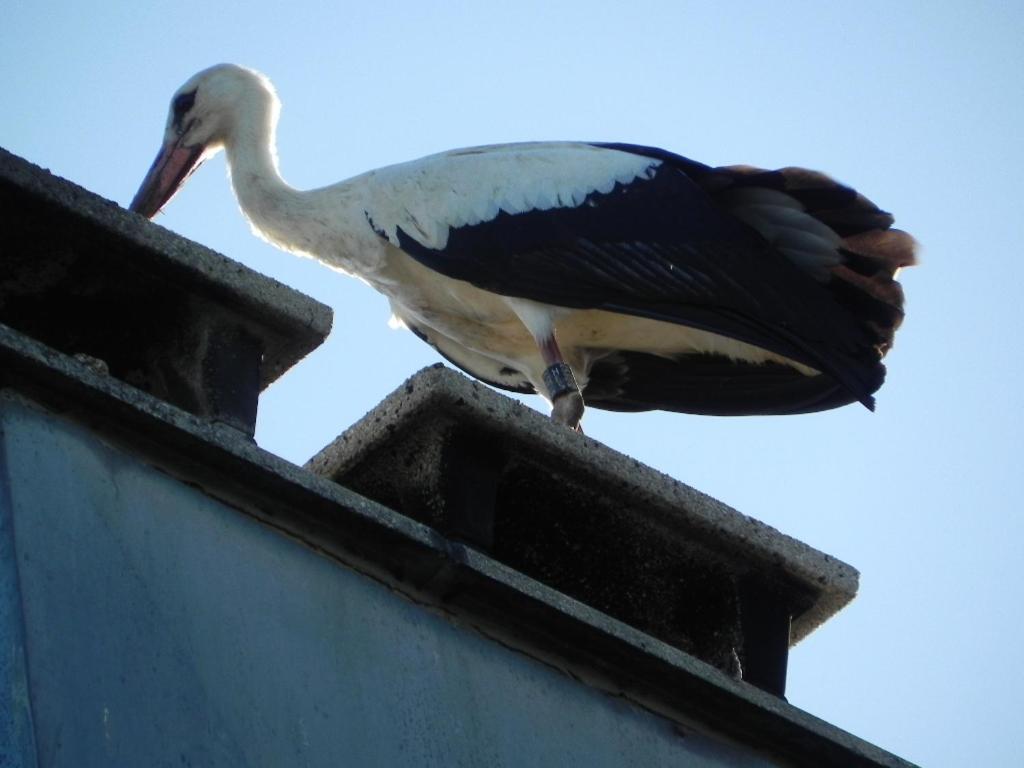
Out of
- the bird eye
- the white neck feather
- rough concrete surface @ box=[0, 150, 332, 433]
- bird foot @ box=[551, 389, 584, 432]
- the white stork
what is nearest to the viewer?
rough concrete surface @ box=[0, 150, 332, 433]

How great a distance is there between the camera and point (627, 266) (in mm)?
8680

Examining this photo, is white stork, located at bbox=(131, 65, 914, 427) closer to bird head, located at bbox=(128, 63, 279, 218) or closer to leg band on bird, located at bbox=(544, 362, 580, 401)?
leg band on bird, located at bbox=(544, 362, 580, 401)

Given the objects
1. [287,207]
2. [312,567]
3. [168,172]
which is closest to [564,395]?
[287,207]

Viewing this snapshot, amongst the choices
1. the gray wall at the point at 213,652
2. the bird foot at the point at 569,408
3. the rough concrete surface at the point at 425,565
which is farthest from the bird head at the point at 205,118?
the gray wall at the point at 213,652

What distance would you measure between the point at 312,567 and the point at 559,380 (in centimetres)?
348

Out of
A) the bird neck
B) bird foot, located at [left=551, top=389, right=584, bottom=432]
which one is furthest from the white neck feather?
bird foot, located at [left=551, top=389, right=584, bottom=432]

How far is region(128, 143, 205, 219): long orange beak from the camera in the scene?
10234mm

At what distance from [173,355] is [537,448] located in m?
1.08

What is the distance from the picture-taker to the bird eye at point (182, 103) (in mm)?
10594

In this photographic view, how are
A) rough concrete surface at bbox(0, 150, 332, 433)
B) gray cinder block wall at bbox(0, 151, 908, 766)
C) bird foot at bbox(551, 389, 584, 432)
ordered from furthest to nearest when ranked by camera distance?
bird foot at bbox(551, 389, 584, 432)
rough concrete surface at bbox(0, 150, 332, 433)
gray cinder block wall at bbox(0, 151, 908, 766)

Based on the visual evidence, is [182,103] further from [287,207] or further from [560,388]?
[560,388]

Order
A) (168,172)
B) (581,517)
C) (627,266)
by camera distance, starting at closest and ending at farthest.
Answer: (581,517) < (627,266) < (168,172)

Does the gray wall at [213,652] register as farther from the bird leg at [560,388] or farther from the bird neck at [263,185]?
the bird neck at [263,185]

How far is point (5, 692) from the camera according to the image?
13.8ft
